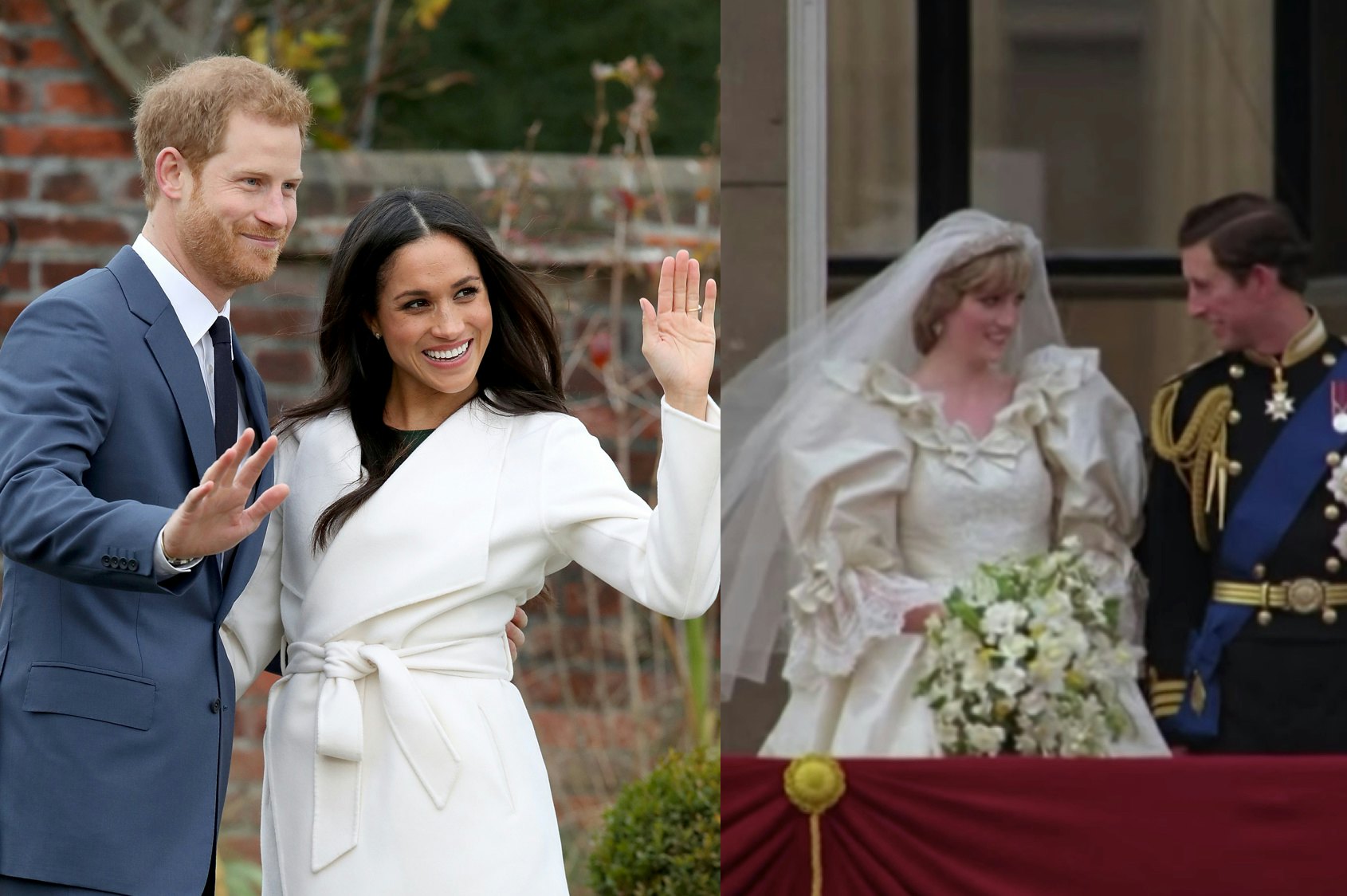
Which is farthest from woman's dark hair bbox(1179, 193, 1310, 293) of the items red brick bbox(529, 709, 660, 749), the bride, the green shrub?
red brick bbox(529, 709, 660, 749)

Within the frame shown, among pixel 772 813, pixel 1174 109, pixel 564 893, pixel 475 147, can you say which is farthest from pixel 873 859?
pixel 475 147

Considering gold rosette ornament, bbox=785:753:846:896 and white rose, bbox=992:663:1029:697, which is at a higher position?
white rose, bbox=992:663:1029:697

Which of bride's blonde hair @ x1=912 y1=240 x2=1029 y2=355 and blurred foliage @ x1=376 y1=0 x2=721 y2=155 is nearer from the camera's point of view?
bride's blonde hair @ x1=912 y1=240 x2=1029 y2=355

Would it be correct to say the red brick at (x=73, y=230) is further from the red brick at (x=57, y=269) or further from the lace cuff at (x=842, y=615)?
the lace cuff at (x=842, y=615)

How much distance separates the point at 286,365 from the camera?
4.76 meters

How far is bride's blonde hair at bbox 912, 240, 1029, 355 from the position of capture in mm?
3693

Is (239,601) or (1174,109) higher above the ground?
(1174,109)

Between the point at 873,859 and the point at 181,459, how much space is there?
1899 millimetres

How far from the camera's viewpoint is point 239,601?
8.41ft

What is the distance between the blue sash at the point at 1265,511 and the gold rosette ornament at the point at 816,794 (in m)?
0.74

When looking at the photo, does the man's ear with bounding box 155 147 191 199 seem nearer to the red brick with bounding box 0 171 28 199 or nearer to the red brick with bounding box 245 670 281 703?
the red brick with bounding box 245 670 281 703

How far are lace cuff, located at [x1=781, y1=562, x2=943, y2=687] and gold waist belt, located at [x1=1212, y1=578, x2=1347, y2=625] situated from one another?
24.6 inches

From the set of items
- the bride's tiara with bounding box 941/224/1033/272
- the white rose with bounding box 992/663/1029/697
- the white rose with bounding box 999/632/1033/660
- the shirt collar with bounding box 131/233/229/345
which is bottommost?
the white rose with bounding box 992/663/1029/697

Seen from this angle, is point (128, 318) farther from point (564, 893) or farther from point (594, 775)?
point (594, 775)
